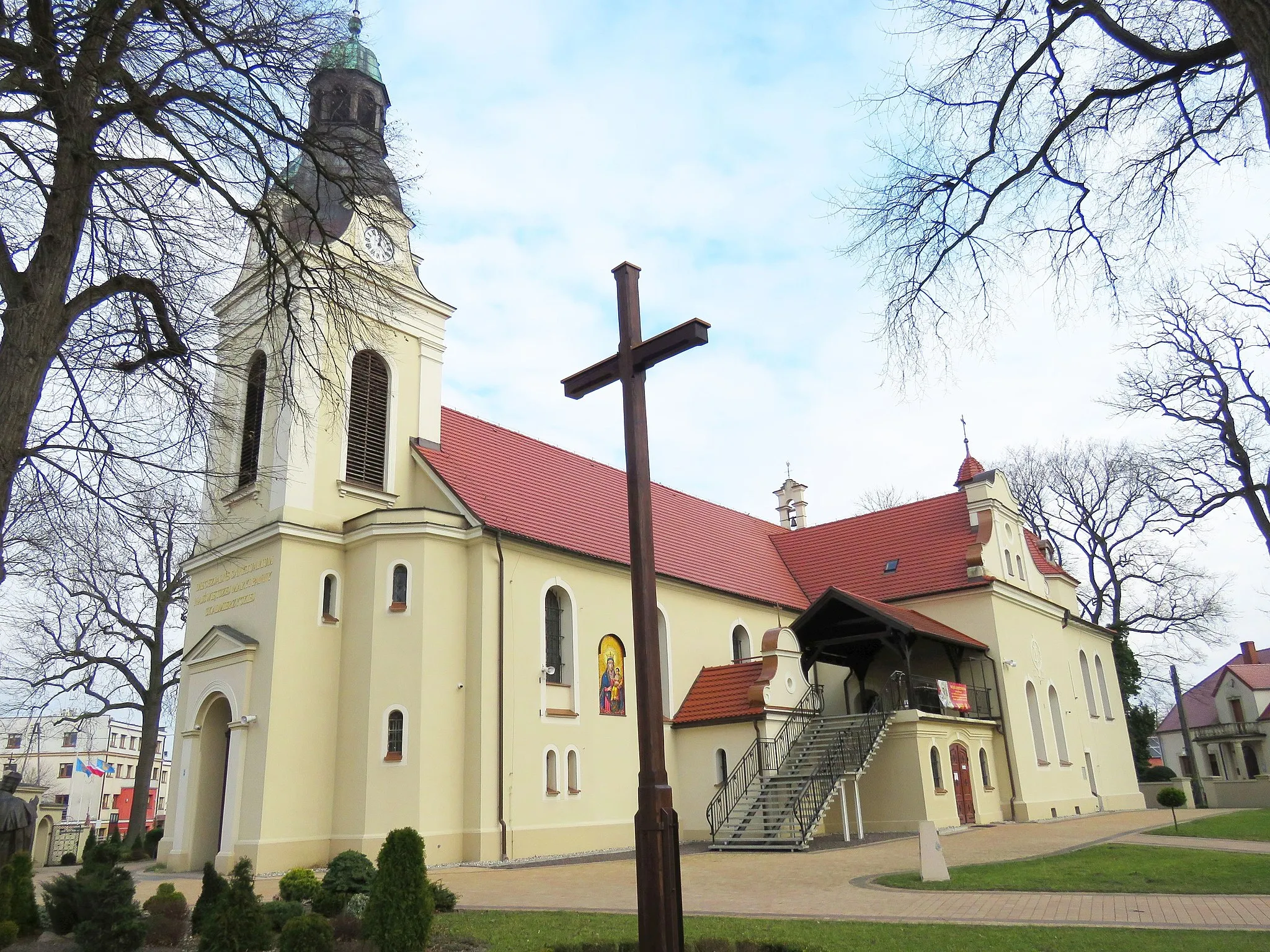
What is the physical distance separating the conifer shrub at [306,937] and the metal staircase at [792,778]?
12.8 m

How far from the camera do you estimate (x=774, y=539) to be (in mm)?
34125

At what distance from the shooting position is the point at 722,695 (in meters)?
23.7

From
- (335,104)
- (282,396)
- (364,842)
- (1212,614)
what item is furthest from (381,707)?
(1212,614)

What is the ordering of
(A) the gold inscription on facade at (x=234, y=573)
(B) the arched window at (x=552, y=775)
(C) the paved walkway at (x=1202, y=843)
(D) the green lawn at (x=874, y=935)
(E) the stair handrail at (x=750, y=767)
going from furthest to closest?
(E) the stair handrail at (x=750, y=767), (B) the arched window at (x=552, y=775), (A) the gold inscription on facade at (x=234, y=573), (C) the paved walkway at (x=1202, y=843), (D) the green lawn at (x=874, y=935)

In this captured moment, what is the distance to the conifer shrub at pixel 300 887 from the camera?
10.7 metres

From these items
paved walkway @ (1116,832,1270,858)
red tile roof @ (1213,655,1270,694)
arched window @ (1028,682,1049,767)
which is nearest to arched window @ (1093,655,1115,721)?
arched window @ (1028,682,1049,767)

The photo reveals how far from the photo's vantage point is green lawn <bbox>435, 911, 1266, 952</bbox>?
26.0 feet

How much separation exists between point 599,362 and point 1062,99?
14.7 feet

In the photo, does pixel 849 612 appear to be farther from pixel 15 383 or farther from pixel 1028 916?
pixel 15 383

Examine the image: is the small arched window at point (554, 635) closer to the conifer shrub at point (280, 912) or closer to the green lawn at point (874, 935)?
the green lawn at point (874, 935)

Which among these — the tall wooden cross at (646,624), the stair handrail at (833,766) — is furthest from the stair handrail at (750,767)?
the tall wooden cross at (646,624)

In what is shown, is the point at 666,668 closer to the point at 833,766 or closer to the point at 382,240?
the point at 833,766

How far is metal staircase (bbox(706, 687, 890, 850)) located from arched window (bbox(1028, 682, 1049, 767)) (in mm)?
7672

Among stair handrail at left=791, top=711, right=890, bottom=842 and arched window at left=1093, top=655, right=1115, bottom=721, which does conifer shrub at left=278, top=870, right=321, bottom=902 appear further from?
arched window at left=1093, top=655, right=1115, bottom=721
